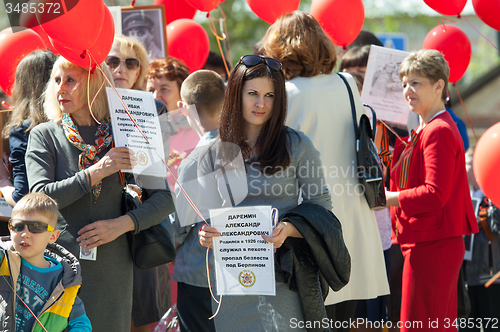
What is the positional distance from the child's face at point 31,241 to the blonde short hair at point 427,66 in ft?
7.64

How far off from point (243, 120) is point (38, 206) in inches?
38.6

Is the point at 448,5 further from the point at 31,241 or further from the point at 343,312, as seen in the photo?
the point at 31,241

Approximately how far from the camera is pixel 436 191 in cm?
320

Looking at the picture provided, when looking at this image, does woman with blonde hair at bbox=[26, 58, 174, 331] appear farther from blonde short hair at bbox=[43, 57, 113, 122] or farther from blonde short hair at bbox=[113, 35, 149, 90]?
blonde short hair at bbox=[113, 35, 149, 90]

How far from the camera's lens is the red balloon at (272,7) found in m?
4.04

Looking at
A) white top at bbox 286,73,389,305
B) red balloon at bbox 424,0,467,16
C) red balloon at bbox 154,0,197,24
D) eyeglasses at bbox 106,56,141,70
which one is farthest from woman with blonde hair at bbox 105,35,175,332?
red balloon at bbox 424,0,467,16

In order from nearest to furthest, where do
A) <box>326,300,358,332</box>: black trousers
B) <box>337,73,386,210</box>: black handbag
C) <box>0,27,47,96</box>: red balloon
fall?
1. <box>337,73,386,210</box>: black handbag
2. <box>326,300,358,332</box>: black trousers
3. <box>0,27,47,96</box>: red balloon

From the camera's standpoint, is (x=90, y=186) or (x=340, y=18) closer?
(x=90, y=186)

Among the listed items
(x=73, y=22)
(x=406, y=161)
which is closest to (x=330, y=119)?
(x=406, y=161)

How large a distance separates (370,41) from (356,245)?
2.33m

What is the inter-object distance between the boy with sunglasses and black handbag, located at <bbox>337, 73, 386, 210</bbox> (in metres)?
1.57

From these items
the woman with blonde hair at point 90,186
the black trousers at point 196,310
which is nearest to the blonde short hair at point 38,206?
the woman with blonde hair at point 90,186

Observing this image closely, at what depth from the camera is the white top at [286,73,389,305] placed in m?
3.05

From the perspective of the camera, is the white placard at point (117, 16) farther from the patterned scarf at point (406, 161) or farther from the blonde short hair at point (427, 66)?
the patterned scarf at point (406, 161)
